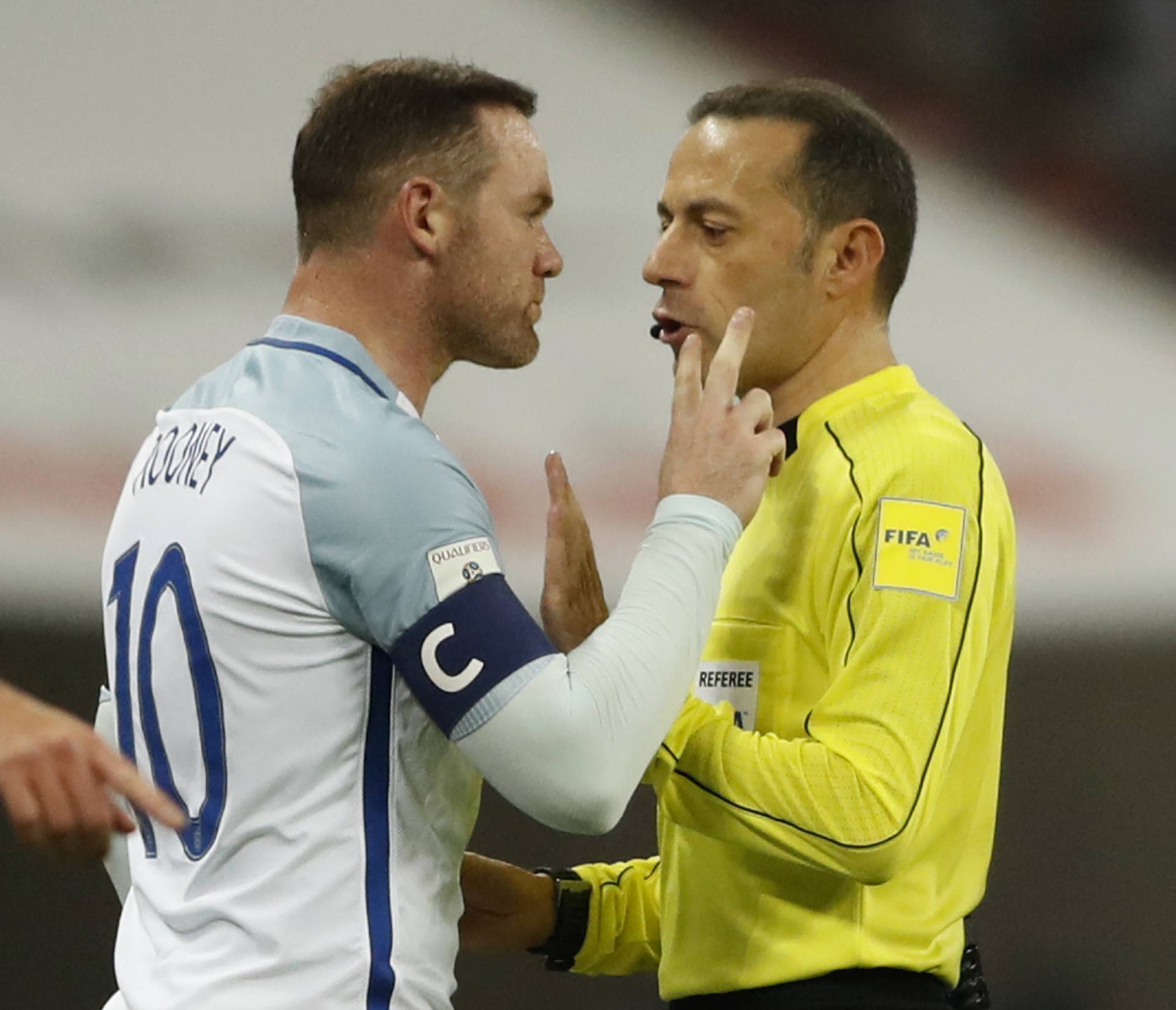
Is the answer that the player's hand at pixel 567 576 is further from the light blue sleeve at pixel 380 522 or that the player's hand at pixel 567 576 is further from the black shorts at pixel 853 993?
the black shorts at pixel 853 993

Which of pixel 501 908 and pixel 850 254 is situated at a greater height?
pixel 850 254

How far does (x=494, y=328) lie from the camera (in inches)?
54.1

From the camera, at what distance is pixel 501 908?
1.56 meters

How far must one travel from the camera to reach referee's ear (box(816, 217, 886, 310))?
4.87 ft

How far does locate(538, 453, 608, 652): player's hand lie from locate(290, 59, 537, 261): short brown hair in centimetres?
24

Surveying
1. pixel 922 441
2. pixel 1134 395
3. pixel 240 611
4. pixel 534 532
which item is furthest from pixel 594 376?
pixel 240 611

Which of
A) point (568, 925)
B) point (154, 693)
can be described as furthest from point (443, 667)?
point (568, 925)

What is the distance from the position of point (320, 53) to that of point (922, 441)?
143 cm

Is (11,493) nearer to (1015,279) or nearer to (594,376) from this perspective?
(594,376)

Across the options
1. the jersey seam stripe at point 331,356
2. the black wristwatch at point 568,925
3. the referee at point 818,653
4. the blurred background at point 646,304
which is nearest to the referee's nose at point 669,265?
the referee at point 818,653

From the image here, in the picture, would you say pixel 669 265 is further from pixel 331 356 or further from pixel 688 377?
pixel 331 356

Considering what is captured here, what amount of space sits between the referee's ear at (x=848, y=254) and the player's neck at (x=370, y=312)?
1.21 ft

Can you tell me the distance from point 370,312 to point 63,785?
0.56 metres

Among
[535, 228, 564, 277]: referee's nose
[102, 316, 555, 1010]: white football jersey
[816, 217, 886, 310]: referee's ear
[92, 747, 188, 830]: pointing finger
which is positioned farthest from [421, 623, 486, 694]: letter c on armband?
[816, 217, 886, 310]: referee's ear
